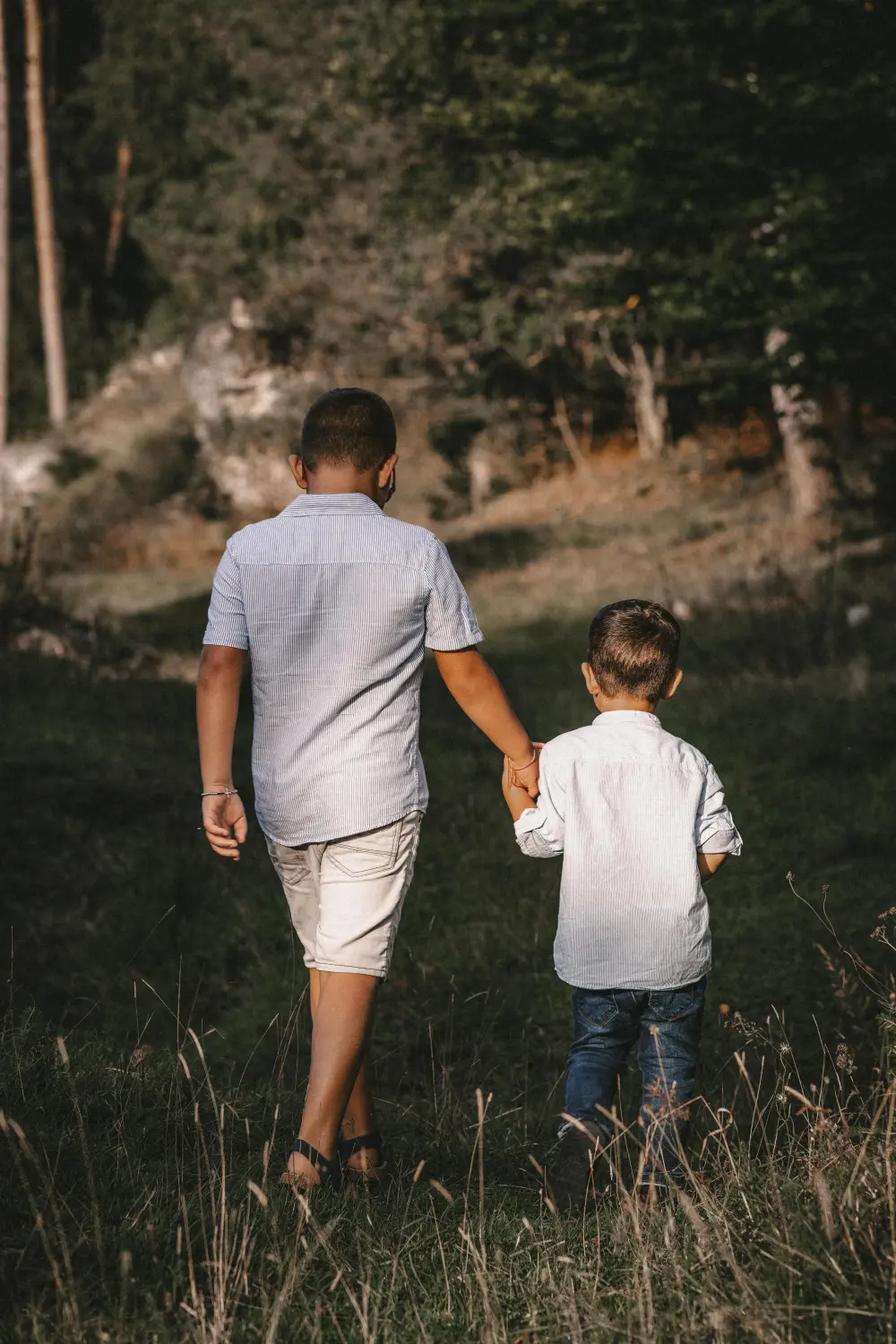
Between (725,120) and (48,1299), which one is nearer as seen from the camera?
(48,1299)

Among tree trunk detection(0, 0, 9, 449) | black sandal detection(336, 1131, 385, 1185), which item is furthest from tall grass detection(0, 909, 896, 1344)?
tree trunk detection(0, 0, 9, 449)

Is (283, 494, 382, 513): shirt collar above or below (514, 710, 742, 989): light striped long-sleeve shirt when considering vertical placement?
above

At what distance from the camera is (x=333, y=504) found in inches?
150

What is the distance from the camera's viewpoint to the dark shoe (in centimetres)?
353

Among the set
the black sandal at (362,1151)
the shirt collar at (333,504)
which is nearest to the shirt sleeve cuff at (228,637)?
the shirt collar at (333,504)

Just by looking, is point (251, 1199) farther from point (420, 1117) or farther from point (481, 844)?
point (481, 844)

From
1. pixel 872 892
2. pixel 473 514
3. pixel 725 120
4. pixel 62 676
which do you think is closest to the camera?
pixel 872 892

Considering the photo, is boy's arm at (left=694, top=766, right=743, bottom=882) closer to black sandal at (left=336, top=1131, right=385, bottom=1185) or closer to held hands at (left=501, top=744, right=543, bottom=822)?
held hands at (left=501, top=744, right=543, bottom=822)

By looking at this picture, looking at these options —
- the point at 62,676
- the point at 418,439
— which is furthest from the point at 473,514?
the point at 62,676

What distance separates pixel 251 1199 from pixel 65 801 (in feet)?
14.4

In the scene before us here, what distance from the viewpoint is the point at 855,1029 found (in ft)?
18.0

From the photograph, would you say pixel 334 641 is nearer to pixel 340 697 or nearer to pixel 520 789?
pixel 340 697

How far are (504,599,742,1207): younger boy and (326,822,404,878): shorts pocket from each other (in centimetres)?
36

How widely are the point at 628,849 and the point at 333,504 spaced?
4.04 feet
